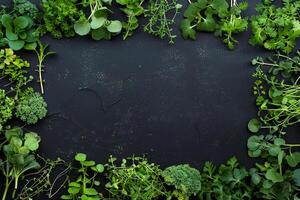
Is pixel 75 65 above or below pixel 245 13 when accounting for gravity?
below

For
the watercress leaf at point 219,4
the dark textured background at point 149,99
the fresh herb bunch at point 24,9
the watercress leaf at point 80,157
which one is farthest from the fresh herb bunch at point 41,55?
the watercress leaf at point 219,4

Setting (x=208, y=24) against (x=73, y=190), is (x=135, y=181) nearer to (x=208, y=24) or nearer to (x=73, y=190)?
(x=73, y=190)

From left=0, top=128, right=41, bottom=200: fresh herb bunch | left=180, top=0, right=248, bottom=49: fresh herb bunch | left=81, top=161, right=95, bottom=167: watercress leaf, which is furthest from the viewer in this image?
left=180, top=0, right=248, bottom=49: fresh herb bunch

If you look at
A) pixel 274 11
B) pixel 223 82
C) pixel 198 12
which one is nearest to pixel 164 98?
pixel 223 82

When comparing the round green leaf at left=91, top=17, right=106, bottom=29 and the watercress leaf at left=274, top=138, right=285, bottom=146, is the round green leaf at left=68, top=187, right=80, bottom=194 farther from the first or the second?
the watercress leaf at left=274, top=138, right=285, bottom=146

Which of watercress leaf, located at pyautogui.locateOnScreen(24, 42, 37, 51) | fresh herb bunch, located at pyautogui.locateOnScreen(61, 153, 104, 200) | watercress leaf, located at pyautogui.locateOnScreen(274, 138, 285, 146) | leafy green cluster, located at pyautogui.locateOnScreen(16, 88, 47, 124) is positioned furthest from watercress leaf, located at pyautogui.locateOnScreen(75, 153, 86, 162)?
watercress leaf, located at pyautogui.locateOnScreen(274, 138, 285, 146)

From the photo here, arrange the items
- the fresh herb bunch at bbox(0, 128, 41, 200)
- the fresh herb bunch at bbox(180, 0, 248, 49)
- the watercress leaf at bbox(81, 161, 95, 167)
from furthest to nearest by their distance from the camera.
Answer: the fresh herb bunch at bbox(180, 0, 248, 49) → the watercress leaf at bbox(81, 161, 95, 167) → the fresh herb bunch at bbox(0, 128, 41, 200)

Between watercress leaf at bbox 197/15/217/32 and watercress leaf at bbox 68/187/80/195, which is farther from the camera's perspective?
watercress leaf at bbox 197/15/217/32

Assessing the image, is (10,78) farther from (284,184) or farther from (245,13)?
(284,184)
